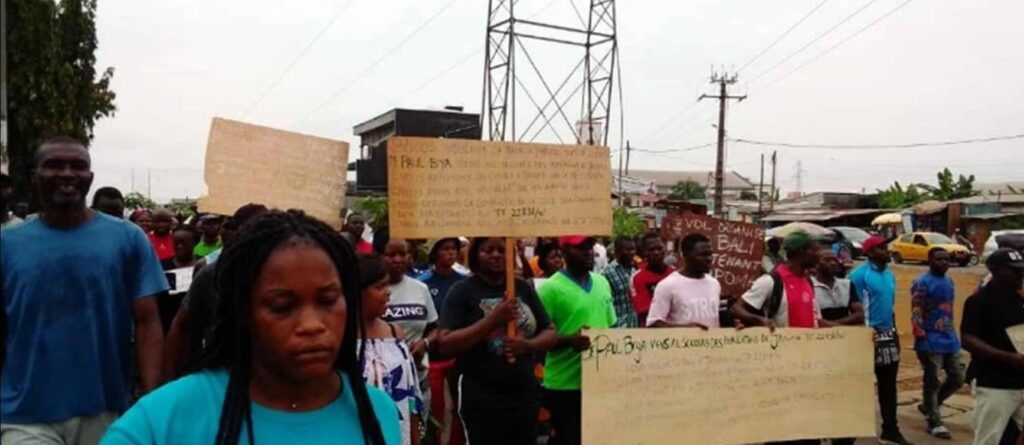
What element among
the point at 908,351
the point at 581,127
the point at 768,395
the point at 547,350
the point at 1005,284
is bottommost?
the point at 908,351

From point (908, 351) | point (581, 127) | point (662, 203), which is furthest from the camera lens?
point (581, 127)

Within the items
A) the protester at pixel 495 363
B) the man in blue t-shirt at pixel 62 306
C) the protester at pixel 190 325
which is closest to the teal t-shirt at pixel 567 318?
the protester at pixel 495 363

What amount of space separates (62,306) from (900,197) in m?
59.2

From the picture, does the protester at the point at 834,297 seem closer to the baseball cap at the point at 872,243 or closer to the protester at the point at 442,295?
the baseball cap at the point at 872,243

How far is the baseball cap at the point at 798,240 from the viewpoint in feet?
20.4

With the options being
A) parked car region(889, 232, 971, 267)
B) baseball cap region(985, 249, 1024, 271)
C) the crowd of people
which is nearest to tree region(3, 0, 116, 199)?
the crowd of people

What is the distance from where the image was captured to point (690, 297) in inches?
234

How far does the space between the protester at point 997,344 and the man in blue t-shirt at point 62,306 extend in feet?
15.4

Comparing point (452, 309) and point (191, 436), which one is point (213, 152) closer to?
point (452, 309)

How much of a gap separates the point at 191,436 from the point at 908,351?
43.3 feet

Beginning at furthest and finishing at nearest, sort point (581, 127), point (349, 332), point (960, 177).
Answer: point (960, 177) < point (581, 127) < point (349, 332)

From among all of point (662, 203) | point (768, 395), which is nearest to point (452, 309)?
point (768, 395)

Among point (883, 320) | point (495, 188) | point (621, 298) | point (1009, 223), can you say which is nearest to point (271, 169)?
point (495, 188)

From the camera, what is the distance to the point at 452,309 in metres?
4.99
